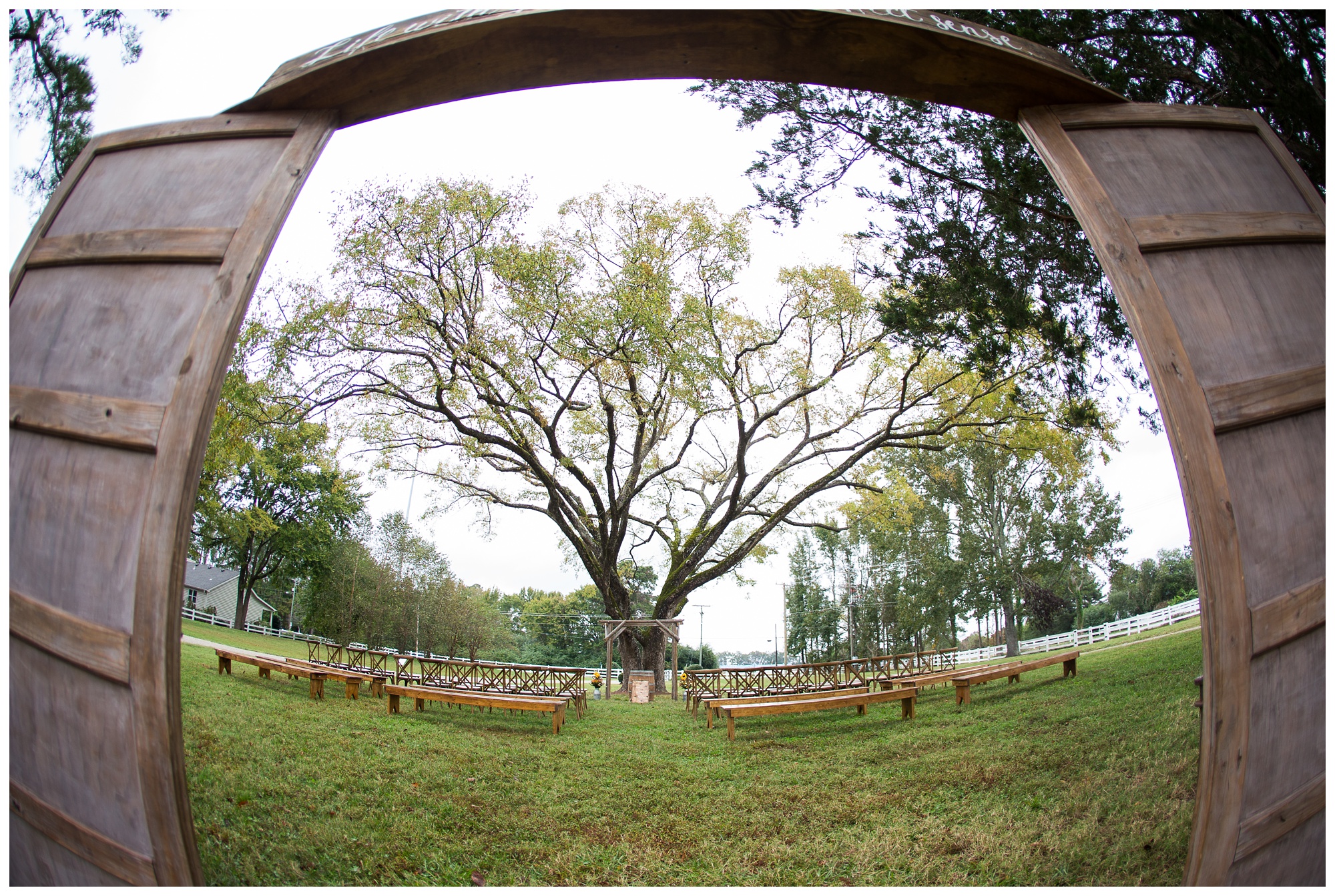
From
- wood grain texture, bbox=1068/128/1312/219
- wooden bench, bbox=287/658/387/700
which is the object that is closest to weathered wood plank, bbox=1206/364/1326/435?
wood grain texture, bbox=1068/128/1312/219

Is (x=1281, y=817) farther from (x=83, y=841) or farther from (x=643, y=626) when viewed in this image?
(x=643, y=626)

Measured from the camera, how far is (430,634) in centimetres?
1224

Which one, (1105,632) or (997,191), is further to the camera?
(1105,632)

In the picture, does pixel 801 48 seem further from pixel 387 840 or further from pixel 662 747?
pixel 662 747

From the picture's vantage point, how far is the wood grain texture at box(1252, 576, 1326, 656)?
1.95 m

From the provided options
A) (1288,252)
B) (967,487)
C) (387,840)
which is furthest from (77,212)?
(967,487)

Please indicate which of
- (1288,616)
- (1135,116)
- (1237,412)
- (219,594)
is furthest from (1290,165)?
(219,594)

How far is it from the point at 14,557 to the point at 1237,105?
7316mm

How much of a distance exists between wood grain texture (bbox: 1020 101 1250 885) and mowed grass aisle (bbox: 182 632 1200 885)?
5.78 ft

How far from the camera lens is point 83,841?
197cm

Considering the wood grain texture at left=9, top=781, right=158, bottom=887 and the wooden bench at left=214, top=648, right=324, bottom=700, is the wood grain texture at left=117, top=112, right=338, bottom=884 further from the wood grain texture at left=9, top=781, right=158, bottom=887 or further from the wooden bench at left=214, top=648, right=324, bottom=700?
the wooden bench at left=214, top=648, right=324, bottom=700

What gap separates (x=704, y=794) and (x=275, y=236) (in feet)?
17.1

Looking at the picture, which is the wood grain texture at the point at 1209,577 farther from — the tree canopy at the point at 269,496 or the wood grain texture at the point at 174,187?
the tree canopy at the point at 269,496

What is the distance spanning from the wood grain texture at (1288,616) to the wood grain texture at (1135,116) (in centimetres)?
193
